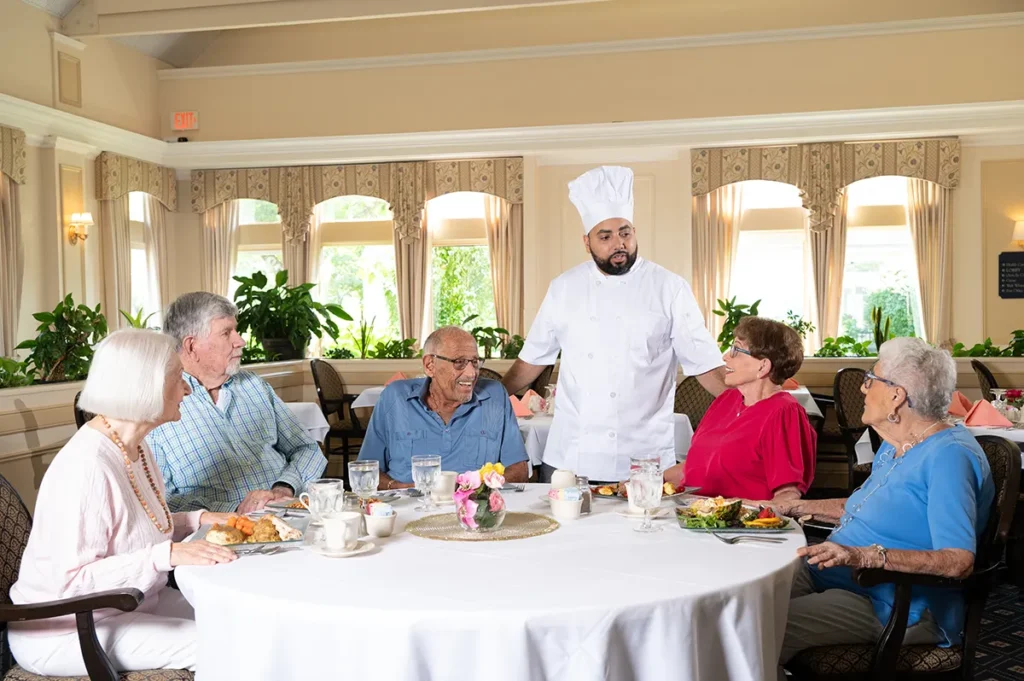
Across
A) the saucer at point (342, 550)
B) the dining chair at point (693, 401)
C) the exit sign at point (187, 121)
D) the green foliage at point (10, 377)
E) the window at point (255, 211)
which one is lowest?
the dining chair at point (693, 401)

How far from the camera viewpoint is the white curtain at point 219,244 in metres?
11.6

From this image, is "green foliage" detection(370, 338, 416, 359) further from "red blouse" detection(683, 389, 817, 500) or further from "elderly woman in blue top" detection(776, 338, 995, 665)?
"elderly woman in blue top" detection(776, 338, 995, 665)

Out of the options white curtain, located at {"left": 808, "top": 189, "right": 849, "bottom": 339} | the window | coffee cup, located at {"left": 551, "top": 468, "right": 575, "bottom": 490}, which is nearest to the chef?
coffee cup, located at {"left": 551, "top": 468, "right": 575, "bottom": 490}

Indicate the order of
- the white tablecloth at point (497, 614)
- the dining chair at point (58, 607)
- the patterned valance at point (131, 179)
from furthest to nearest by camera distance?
the patterned valance at point (131, 179), the dining chair at point (58, 607), the white tablecloth at point (497, 614)

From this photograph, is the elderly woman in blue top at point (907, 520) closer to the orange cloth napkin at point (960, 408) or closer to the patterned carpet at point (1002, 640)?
the patterned carpet at point (1002, 640)

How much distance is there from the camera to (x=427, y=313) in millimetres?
11242

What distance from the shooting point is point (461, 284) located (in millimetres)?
11461

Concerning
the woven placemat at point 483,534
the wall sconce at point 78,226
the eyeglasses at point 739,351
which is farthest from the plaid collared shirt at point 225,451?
the wall sconce at point 78,226

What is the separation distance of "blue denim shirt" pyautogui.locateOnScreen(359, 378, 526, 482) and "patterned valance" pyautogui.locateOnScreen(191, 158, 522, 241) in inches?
303

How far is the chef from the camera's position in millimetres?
3244

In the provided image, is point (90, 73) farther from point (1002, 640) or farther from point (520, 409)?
point (1002, 640)

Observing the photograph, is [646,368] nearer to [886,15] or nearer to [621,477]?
[621,477]

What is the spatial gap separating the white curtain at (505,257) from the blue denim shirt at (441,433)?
24.7 ft

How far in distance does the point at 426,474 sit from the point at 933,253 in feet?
30.1
